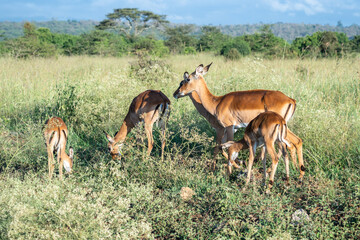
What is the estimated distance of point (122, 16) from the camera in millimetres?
53062

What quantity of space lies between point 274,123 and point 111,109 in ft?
11.3

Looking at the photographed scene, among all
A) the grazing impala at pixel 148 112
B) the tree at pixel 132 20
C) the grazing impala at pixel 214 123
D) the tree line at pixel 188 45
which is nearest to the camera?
the grazing impala at pixel 214 123

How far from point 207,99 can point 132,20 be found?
51631mm

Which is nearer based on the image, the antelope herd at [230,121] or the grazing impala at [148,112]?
the antelope herd at [230,121]

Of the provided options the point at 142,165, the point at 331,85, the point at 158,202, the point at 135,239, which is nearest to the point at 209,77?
the point at 331,85

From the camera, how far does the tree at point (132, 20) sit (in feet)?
169

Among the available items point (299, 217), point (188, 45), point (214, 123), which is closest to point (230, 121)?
point (214, 123)

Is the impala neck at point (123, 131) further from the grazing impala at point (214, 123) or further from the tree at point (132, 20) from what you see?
the tree at point (132, 20)

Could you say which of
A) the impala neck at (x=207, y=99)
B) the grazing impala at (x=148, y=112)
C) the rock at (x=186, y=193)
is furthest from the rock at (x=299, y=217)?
the grazing impala at (x=148, y=112)

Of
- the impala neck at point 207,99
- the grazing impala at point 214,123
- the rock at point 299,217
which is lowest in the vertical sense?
the rock at point 299,217

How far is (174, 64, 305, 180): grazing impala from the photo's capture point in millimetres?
4605

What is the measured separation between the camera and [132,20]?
54.5 m

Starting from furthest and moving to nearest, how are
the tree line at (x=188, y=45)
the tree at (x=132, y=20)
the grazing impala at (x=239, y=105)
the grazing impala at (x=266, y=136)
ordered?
the tree at (x=132, y=20) < the tree line at (x=188, y=45) < the grazing impala at (x=239, y=105) < the grazing impala at (x=266, y=136)

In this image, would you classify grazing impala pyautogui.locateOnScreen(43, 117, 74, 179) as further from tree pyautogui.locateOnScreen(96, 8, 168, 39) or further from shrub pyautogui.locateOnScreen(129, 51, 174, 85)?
tree pyautogui.locateOnScreen(96, 8, 168, 39)
